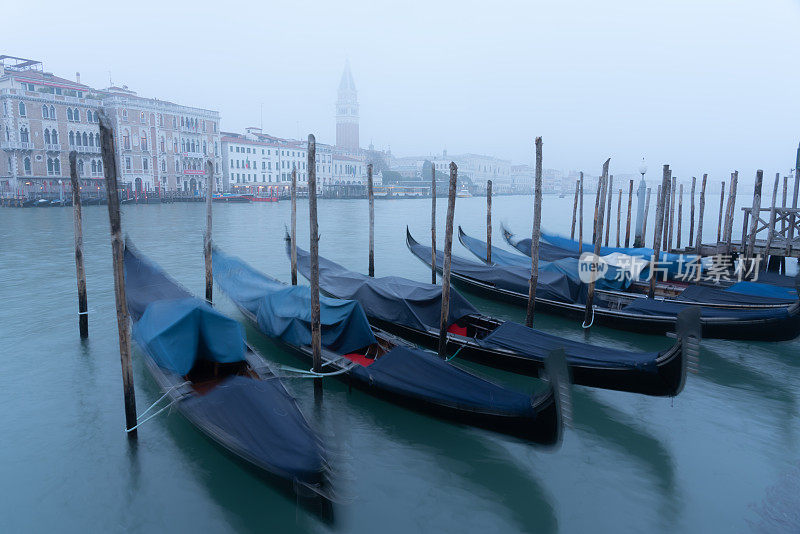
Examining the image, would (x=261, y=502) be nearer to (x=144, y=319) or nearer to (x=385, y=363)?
(x=385, y=363)

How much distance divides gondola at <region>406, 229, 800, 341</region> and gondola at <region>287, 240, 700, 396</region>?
231cm

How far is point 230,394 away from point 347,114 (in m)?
109

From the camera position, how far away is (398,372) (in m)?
5.14

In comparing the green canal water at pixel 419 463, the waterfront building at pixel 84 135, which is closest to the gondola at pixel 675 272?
the green canal water at pixel 419 463

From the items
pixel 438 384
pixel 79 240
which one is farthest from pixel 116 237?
pixel 79 240

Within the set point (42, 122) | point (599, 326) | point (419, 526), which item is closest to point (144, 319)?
point (419, 526)

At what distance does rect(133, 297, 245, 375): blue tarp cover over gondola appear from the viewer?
16.2 ft

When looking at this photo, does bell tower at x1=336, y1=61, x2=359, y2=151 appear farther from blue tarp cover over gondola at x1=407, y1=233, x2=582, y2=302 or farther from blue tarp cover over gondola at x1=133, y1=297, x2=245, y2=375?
blue tarp cover over gondola at x1=133, y1=297, x2=245, y2=375

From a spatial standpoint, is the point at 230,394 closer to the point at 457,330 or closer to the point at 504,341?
the point at 504,341

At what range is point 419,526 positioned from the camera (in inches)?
152

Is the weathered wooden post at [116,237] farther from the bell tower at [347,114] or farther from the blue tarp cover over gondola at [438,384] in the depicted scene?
the bell tower at [347,114]

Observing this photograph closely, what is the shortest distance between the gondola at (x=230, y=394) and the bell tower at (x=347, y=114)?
103488mm

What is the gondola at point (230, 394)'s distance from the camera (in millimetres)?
3615

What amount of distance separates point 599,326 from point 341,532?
6.11 metres
